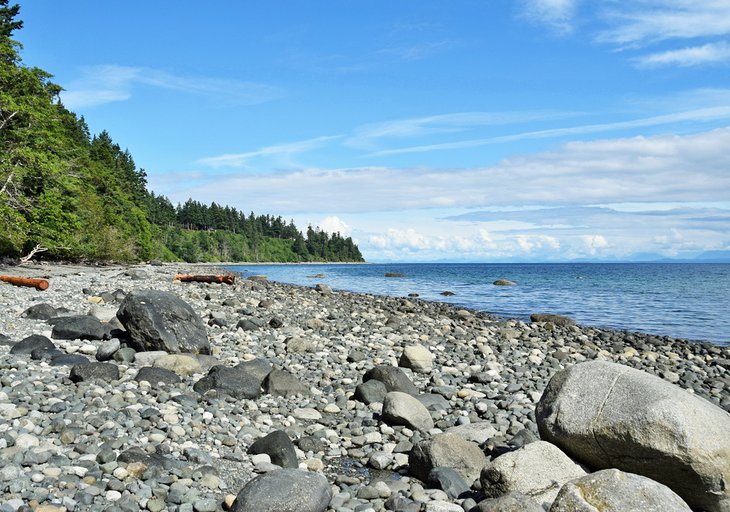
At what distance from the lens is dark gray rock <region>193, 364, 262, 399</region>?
998 centimetres

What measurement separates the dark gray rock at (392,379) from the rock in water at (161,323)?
4.06 meters

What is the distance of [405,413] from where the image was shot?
9422 millimetres

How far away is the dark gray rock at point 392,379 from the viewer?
1133 centimetres

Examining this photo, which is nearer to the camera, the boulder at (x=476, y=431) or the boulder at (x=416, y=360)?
the boulder at (x=476, y=431)

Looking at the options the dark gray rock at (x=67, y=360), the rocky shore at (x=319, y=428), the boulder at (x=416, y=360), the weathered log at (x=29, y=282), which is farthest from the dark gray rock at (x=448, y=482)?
the weathered log at (x=29, y=282)

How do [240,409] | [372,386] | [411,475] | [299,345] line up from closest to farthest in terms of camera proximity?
[411,475], [240,409], [372,386], [299,345]

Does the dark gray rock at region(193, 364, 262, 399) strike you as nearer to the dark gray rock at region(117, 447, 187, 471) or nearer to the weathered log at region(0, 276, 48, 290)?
the dark gray rock at region(117, 447, 187, 471)

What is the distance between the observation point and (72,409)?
7953mm

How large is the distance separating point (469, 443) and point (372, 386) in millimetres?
3282

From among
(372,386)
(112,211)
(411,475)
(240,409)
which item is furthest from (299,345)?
(112,211)

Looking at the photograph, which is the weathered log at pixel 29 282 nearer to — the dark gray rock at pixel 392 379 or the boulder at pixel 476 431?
the dark gray rock at pixel 392 379

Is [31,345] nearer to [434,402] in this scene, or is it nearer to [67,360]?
[67,360]

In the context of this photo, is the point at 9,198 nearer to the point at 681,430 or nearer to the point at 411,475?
the point at 411,475

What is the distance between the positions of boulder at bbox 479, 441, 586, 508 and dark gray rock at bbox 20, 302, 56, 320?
1330cm
